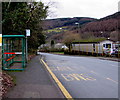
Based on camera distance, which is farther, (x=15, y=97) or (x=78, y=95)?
(x=78, y=95)

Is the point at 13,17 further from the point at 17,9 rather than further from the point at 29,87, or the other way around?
the point at 29,87

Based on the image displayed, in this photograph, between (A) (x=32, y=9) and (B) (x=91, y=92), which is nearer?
(B) (x=91, y=92)

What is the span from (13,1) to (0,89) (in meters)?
7.32

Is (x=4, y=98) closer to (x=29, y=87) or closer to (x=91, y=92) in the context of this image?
(x=29, y=87)

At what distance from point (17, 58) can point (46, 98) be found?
11.1 m

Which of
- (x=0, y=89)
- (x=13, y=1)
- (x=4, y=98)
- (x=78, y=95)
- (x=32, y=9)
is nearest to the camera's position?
(x=4, y=98)

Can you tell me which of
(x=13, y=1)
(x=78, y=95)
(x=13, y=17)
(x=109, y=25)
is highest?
(x=109, y=25)

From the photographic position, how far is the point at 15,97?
18.4 ft

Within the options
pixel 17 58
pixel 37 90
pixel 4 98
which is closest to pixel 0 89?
pixel 4 98

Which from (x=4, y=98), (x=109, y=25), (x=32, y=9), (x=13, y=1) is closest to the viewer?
(x=4, y=98)

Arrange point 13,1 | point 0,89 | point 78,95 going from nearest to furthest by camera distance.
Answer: point 0,89, point 78,95, point 13,1

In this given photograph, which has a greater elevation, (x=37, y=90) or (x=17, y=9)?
(x=17, y=9)

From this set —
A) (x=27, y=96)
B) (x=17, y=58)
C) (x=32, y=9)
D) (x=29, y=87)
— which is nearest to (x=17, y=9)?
(x=32, y=9)

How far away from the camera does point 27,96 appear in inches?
228
